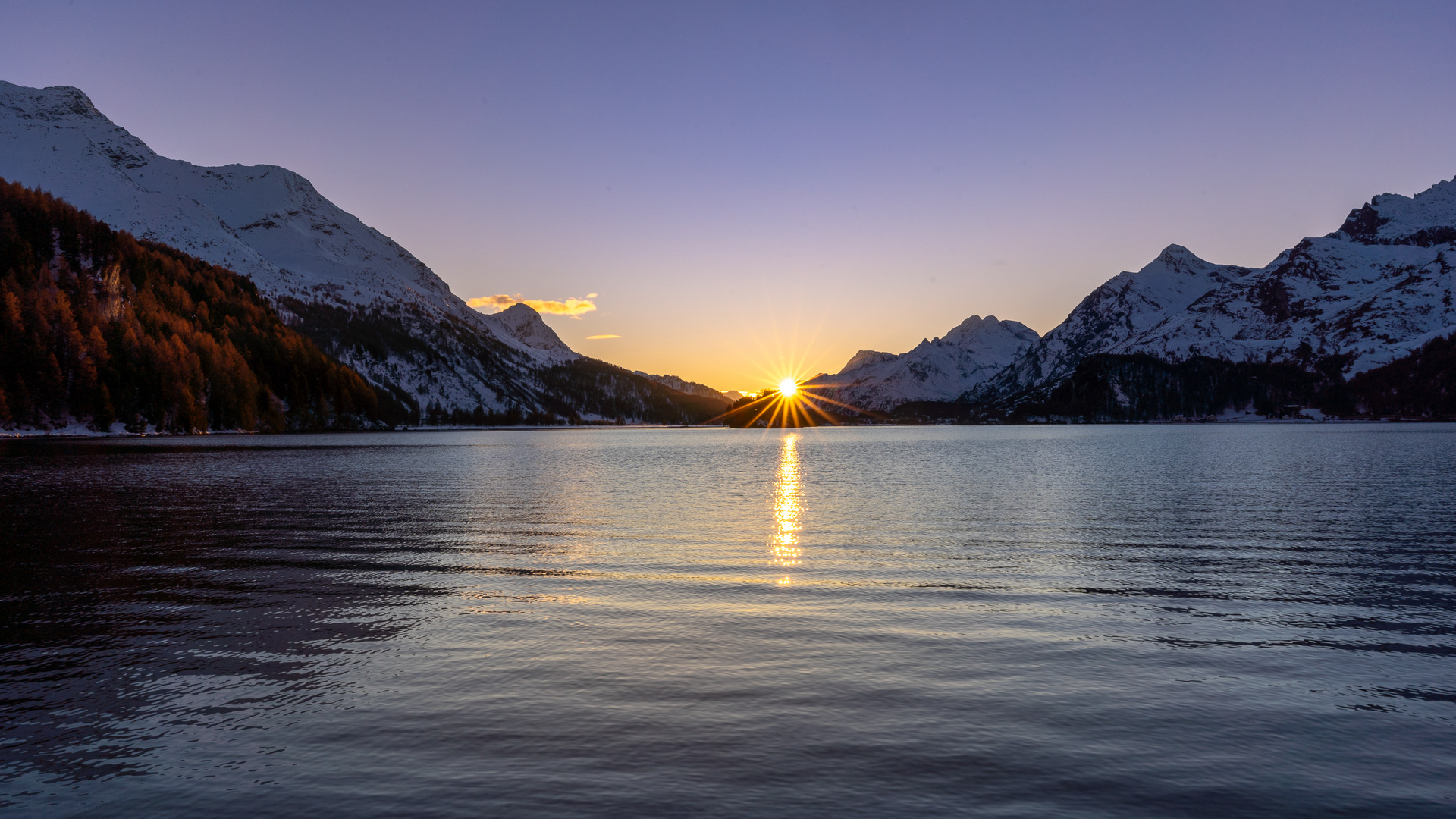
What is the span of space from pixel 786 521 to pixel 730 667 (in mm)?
26826

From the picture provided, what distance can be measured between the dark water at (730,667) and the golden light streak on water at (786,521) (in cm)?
31

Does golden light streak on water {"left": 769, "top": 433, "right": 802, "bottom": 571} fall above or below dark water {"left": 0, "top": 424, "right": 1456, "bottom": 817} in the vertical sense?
below

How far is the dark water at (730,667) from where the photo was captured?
1098 centimetres

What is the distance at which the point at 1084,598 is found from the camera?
76.8ft

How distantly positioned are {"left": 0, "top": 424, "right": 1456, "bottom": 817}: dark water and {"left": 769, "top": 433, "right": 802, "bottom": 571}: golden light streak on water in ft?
1.01

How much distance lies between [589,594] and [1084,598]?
15.0 metres

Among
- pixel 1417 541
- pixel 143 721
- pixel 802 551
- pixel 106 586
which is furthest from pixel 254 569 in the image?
pixel 1417 541

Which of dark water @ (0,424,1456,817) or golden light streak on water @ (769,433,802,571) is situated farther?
golden light streak on water @ (769,433,802,571)

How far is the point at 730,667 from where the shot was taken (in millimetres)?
16375

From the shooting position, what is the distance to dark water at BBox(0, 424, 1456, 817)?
1098 centimetres

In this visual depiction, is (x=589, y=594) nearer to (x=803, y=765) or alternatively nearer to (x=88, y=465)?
(x=803, y=765)

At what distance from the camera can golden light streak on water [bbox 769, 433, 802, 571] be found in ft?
101

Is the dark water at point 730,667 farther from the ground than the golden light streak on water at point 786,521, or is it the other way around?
the dark water at point 730,667

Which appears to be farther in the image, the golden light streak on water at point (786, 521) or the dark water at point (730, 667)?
the golden light streak on water at point (786, 521)
